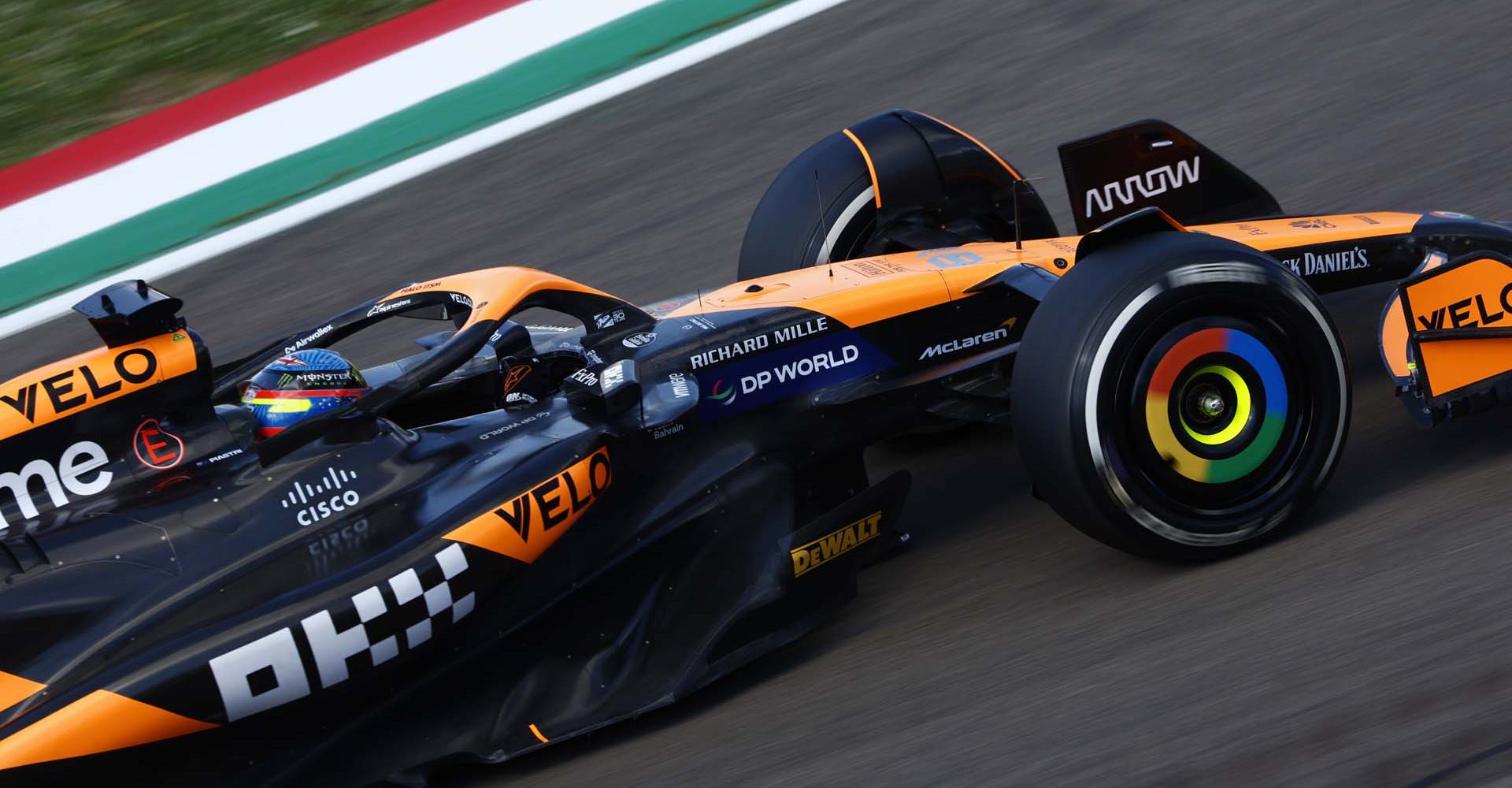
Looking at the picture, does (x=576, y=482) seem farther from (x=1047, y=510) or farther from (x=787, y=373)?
(x=1047, y=510)

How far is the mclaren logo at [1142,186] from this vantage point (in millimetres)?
5215

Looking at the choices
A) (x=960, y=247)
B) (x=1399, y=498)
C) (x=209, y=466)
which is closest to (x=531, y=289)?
Answer: (x=209, y=466)

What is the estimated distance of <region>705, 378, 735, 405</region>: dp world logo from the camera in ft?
14.9

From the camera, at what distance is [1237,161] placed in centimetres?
728

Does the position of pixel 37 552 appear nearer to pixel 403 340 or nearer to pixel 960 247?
pixel 960 247

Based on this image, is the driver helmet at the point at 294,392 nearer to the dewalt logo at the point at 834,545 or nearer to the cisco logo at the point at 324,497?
the cisco logo at the point at 324,497

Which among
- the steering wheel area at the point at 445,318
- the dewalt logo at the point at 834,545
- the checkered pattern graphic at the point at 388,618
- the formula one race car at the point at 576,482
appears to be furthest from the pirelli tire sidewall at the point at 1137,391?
the checkered pattern graphic at the point at 388,618

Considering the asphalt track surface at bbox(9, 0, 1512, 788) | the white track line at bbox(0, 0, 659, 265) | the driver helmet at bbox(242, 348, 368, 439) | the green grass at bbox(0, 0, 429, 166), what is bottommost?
the asphalt track surface at bbox(9, 0, 1512, 788)

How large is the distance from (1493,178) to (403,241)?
201 inches

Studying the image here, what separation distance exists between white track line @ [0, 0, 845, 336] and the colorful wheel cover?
5.38 metres

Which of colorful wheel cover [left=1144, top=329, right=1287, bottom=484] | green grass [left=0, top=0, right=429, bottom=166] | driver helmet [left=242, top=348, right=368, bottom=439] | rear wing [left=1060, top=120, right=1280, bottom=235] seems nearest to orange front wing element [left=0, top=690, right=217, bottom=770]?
driver helmet [left=242, top=348, right=368, bottom=439]

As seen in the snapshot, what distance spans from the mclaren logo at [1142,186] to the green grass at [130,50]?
641cm

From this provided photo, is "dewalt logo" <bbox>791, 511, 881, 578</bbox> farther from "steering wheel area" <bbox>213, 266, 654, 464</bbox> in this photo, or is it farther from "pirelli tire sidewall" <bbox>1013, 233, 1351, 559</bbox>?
"steering wheel area" <bbox>213, 266, 654, 464</bbox>

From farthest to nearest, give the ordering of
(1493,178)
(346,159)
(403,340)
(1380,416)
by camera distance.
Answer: (346,159)
(403,340)
(1493,178)
(1380,416)
